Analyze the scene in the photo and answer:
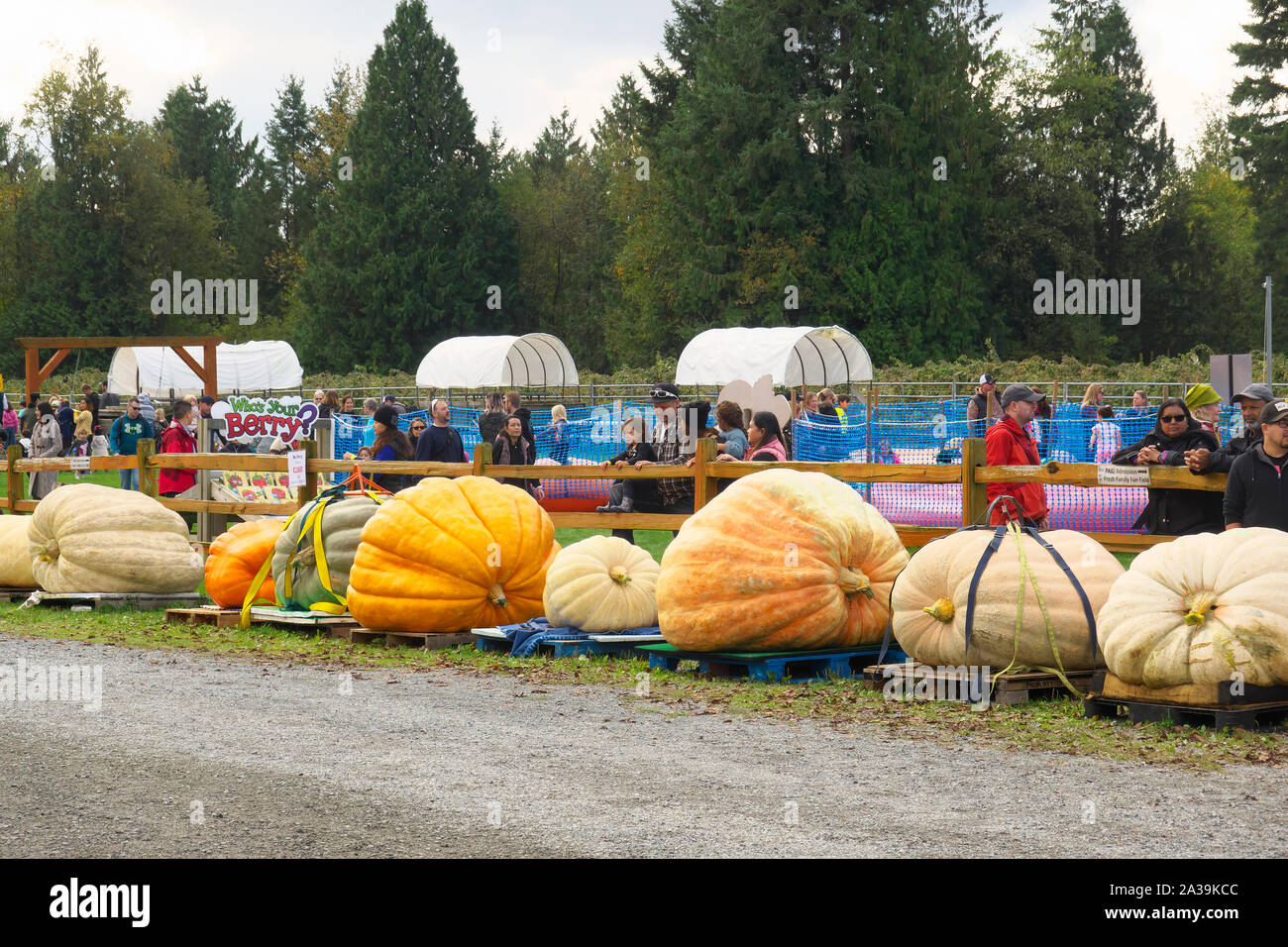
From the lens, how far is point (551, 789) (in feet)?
20.1

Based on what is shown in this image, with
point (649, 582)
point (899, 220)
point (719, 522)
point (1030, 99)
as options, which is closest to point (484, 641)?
point (649, 582)

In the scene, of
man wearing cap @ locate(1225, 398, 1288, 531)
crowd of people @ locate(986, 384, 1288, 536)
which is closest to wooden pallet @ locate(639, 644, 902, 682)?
crowd of people @ locate(986, 384, 1288, 536)

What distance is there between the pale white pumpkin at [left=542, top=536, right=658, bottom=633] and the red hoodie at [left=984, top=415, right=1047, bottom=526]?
2553mm

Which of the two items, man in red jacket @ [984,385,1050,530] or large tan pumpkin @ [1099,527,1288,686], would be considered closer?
large tan pumpkin @ [1099,527,1288,686]

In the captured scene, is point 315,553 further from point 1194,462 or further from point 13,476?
point 13,476

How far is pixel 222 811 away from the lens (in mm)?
5727

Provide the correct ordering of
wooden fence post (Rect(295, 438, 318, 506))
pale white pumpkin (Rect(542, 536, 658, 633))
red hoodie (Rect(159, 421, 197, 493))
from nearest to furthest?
pale white pumpkin (Rect(542, 536, 658, 633))
wooden fence post (Rect(295, 438, 318, 506))
red hoodie (Rect(159, 421, 197, 493))

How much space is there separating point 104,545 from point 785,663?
717cm

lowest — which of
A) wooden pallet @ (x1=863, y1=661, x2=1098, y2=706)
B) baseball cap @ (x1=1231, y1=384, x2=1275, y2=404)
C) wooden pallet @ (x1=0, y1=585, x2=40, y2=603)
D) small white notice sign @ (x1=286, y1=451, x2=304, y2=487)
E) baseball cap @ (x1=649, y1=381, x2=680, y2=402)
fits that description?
wooden pallet @ (x1=0, y1=585, x2=40, y2=603)

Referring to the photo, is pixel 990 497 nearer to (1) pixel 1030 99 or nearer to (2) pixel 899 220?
(2) pixel 899 220

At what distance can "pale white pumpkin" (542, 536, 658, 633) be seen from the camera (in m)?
10.4

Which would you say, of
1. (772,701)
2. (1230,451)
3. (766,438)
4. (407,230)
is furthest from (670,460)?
(407,230)

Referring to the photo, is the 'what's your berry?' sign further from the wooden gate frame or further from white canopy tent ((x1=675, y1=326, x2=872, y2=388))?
white canopy tent ((x1=675, y1=326, x2=872, y2=388))

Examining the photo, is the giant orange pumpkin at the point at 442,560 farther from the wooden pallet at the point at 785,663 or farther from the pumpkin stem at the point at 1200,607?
the pumpkin stem at the point at 1200,607
